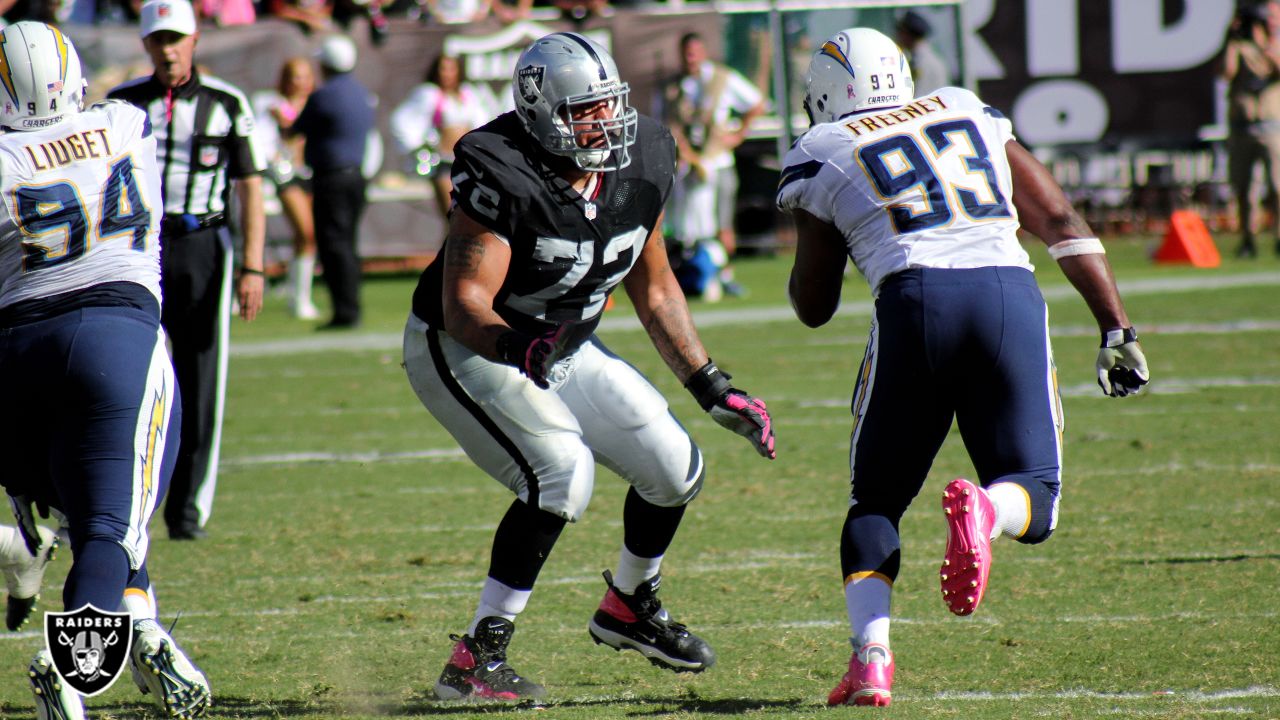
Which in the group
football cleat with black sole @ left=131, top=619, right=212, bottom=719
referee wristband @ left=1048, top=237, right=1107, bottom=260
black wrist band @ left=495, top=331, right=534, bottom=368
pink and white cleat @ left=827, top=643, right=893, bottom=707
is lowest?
pink and white cleat @ left=827, top=643, right=893, bottom=707

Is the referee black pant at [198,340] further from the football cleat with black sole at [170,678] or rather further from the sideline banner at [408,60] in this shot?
the sideline banner at [408,60]

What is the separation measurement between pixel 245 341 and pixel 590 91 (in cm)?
871

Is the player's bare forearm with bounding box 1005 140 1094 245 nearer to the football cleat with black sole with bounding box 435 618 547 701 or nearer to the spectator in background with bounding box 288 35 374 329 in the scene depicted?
the football cleat with black sole with bounding box 435 618 547 701

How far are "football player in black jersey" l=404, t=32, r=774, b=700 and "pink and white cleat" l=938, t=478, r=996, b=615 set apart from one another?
2.15 ft

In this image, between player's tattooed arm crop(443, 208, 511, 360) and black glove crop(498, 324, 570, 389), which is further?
player's tattooed arm crop(443, 208, 511, 360)

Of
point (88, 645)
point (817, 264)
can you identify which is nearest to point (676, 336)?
point (817, 264)

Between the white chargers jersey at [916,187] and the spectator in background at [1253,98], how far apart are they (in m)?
12.7

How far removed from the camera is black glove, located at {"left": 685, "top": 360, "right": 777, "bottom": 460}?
4.30m

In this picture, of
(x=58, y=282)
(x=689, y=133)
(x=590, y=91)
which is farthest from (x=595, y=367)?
(x=689, y=133)

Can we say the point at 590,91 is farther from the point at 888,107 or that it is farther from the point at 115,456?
the point at 115,456

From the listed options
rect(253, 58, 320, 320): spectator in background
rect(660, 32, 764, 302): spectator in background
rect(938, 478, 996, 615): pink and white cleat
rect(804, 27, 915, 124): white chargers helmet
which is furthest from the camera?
rect(660, 32, 764, 302): spectator in background

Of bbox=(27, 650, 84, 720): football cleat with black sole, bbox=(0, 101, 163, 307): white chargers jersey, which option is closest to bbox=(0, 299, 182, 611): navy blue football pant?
bbox=(0, 101, 163, 307): white chargers jersey

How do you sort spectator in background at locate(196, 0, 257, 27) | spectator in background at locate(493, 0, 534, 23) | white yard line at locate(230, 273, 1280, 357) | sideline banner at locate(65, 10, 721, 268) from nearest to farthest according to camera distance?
white yard line at locate(230, 273, 1280, 357) < sideline banner at locate(65, 10, 721, 268) < spectator in background at locate(493, 0, 534, 23) < spectator in background at locate(196, 0, 257, 27)

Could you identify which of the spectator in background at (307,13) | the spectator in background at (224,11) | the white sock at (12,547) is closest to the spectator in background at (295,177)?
the spectator in background at (307,13)
